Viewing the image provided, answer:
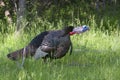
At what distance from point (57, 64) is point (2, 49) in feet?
4.96

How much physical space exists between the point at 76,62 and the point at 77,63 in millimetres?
118

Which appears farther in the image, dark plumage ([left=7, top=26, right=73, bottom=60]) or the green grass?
dark plumage ([left=7, top=26, right=73, bottom=60])

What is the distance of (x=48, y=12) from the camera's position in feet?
41.1

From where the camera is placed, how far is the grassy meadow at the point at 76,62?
4.88 metres

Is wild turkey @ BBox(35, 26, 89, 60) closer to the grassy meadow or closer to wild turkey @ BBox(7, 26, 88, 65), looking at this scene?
wild turkey @ BBox(7, 26, 88, 65)

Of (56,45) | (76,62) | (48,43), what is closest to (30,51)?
(48,43)

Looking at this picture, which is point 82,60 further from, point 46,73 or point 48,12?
point 48,12

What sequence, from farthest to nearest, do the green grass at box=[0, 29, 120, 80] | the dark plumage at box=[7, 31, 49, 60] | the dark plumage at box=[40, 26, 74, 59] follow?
the dark plumage at box=[7, 31, 49, 60]
the dark plumage at box=[40, 26, 74, 59]
the green grass at box=[0, 29, 120, 80]

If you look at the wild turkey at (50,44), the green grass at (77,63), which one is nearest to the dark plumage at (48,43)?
the wild turkey at (50,44)

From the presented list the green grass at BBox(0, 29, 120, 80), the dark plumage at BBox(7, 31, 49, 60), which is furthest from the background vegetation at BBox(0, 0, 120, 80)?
the dark plumage at BBox(7, 31, 49, 60)

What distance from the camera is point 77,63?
594cm

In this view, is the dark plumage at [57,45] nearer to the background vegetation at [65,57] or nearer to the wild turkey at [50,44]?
the wild turkey at [50,44]

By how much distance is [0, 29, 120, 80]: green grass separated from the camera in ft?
16.0

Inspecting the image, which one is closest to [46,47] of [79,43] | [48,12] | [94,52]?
[94,52]
